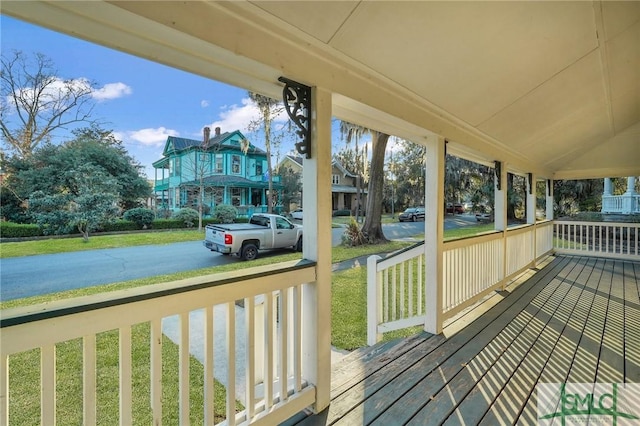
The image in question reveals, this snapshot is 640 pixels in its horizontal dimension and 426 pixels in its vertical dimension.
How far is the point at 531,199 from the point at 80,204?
707 centimetres

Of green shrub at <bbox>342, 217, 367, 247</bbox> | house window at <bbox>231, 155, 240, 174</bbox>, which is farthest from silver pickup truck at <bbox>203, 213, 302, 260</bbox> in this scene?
green shrub at <bbox>342, 217, 367, 247</bbox>

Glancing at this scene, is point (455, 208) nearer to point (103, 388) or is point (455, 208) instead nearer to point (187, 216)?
point (187, 216)

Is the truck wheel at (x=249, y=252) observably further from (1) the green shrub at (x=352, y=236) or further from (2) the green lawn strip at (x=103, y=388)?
(1) the green shrub at (x=352, y=236)

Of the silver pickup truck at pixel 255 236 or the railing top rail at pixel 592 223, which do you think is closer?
the silver pickup truck at pixel 255 236

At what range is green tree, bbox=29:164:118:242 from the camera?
4.45 ft

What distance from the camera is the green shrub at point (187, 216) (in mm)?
1819

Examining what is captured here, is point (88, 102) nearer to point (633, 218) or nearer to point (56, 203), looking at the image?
point (56, 203)

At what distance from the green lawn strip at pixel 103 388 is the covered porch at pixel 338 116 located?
210 mm

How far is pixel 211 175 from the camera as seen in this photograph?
6.17ft

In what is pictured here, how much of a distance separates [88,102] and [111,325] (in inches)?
43.1

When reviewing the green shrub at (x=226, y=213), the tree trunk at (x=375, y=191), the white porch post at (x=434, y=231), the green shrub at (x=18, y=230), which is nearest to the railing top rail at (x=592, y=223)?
the tree trunk at (x=375, y=191)

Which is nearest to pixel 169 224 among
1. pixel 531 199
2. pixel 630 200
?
pixel 531 199

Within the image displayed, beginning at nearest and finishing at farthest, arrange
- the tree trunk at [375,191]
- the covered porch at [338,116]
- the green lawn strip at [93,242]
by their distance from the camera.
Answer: the covered porch at [338,116], the green lawn strip at [93,242], the tree trunk at [375,191]

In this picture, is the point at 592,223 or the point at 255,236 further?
the point at 592,223
